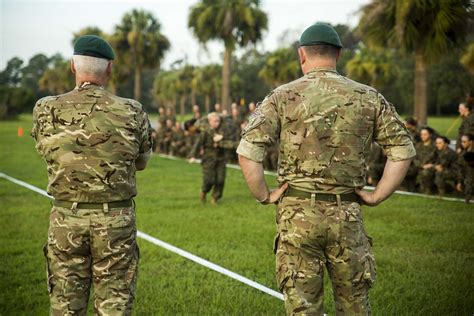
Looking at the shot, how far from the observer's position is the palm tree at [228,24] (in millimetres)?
28094

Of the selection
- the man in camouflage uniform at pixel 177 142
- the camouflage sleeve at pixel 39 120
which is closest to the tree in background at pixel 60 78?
the man in camouflage uniform at pixel 177 142

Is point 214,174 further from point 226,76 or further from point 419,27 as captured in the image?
point 226,76

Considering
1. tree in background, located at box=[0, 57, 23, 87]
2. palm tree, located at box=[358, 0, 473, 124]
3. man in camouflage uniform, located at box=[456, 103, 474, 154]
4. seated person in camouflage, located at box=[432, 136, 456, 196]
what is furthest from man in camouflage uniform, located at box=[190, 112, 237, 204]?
tree in background, located at box=[0, 57, 23, 87]

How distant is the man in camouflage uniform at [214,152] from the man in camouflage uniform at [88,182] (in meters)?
8.31

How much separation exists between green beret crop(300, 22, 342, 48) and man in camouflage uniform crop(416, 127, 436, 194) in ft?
34.0

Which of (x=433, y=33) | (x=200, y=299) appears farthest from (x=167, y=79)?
(x=200, y=299)

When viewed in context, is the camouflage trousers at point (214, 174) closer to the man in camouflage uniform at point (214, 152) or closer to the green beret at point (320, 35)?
the man in camouflage uniform at point (214, 152)

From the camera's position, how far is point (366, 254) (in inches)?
137

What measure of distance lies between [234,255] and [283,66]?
33.2 metres

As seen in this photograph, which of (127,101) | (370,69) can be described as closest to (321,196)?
(127,101)

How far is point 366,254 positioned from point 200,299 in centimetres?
275

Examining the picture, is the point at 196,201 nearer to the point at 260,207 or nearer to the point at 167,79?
the point at 260,207

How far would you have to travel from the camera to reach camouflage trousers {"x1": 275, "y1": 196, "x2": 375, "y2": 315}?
11.2 feet

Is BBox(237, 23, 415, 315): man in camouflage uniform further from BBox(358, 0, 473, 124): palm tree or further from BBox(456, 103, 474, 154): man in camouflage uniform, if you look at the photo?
BBox(358, 0, 473, 124): palm tree
